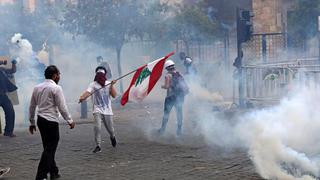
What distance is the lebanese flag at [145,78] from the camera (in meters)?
9.73

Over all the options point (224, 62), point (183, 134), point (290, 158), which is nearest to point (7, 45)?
point (224, 62)

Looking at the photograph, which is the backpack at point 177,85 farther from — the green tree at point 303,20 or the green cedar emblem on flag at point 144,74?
the green tree at point 303,20

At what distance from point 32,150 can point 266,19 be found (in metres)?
18.2

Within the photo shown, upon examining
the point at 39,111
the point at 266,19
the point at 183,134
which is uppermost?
the point at 266,19

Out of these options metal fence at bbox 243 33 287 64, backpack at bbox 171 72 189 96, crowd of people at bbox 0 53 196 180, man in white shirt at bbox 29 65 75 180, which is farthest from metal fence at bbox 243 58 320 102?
man in white shirt at bbox 29 65 75 180

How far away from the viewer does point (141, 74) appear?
32.0 ft

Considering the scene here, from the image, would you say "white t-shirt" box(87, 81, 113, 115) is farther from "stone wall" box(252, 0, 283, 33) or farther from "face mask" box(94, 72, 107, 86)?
"stone wall" box(252, 0, 283, 33)

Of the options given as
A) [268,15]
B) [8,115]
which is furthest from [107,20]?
[268,15]

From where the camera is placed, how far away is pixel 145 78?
9.84m

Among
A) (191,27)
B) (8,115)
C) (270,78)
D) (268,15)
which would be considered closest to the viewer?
(8,115)

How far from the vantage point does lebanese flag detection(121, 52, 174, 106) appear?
383 inches

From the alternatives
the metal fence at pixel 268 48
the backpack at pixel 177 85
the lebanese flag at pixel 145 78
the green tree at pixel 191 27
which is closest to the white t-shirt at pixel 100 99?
the lebanese flag at pixel 145 78

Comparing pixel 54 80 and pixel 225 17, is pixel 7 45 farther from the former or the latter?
pixel 54 80

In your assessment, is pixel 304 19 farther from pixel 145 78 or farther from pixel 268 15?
pixel 145 78
